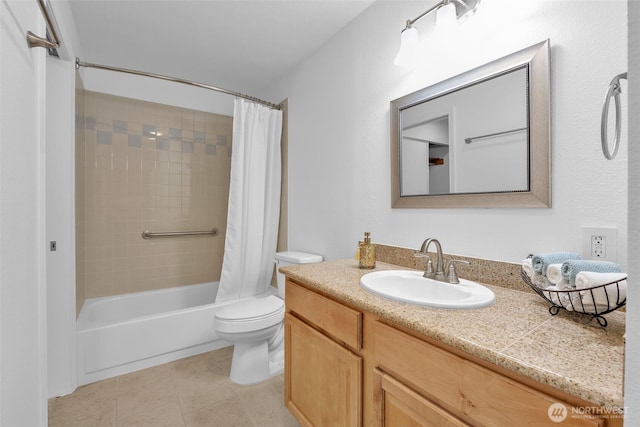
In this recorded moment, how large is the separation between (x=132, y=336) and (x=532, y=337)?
2.25 m

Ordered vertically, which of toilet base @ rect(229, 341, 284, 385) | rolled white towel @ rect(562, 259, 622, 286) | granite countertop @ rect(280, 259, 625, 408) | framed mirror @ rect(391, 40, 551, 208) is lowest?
toilet base @ rect(229, 341, 284, 385)

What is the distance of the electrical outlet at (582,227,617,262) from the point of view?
0.88 metres

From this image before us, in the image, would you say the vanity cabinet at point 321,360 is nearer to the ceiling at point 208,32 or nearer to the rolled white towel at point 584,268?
the rolled white towel at point 584,268

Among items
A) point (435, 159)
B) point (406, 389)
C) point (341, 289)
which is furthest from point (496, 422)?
point (435, 159)

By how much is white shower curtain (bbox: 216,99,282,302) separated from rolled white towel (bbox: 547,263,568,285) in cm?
205

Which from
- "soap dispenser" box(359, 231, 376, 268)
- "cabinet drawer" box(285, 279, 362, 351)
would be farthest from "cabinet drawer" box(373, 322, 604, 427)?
"soap dispenser" box(359, 231, 376, 268)

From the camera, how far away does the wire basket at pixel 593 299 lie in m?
0.70

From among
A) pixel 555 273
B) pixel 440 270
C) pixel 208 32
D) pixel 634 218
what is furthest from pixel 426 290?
pixel 208 32

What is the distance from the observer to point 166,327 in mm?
2070

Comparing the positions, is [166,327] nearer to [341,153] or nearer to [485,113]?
[341,153]

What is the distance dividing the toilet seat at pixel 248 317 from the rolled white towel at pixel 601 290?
1.59 meters

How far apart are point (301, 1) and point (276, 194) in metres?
1.45

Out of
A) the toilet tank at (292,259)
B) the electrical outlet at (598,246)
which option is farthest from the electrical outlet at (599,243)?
the toilet tank at (292,259)

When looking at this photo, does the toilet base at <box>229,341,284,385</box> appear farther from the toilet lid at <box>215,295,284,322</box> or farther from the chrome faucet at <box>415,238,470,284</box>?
the chrome faucet at <box>415,238,470,284</box>
